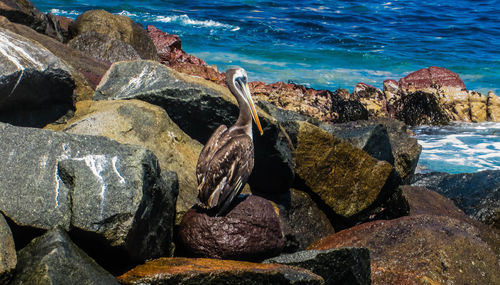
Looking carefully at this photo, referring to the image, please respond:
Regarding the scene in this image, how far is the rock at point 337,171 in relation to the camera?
6746mm

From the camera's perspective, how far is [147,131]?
6039 mm

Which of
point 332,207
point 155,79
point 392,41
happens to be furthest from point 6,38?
point 392,41

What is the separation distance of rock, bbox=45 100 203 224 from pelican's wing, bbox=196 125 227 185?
45cm

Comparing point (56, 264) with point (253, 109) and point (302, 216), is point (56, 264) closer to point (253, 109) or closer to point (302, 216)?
point (253, 109)

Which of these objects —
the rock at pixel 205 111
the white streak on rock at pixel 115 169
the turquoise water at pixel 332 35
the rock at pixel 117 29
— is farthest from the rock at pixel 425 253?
the turquoise water at pixel 332 35

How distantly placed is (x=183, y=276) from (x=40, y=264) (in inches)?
40.4

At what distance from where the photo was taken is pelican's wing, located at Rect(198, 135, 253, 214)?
5.06 m

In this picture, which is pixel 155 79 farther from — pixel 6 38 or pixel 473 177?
pixel 473 177

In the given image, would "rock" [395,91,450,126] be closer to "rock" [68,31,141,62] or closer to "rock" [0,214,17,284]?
"rock" [68,31,141,62]

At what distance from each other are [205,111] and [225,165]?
1.36 meters

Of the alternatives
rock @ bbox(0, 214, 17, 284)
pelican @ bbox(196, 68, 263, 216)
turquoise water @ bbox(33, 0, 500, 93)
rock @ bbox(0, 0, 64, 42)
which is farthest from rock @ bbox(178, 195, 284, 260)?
turquoise water @ bbox(33, 0, 500, 93)

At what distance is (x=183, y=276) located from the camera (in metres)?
4.10

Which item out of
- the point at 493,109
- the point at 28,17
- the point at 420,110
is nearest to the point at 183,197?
the point at 28,17

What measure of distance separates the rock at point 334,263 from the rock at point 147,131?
134 cm
